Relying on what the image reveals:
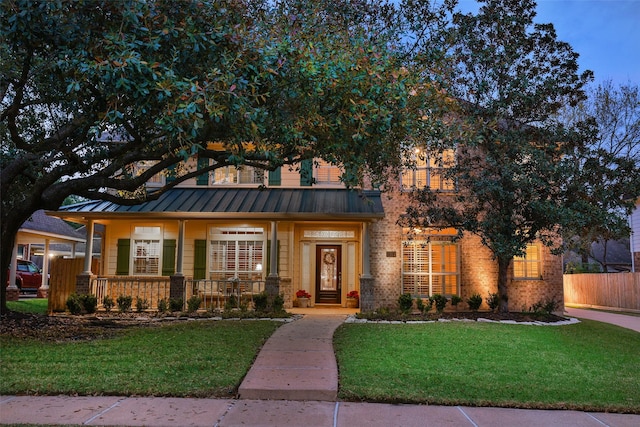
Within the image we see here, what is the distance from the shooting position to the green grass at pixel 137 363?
609 centimetres

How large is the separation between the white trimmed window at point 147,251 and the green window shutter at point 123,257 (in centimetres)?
17

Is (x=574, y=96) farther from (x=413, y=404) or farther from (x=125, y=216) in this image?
(x=125, y=216)

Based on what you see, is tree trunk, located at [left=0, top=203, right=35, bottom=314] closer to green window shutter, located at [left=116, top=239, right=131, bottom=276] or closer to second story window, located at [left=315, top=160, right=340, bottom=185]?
green window shutter, located at [left=116, top=239, right=131, bottom=276]

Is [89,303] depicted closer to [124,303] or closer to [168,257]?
[124,303]

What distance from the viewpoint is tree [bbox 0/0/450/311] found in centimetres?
658

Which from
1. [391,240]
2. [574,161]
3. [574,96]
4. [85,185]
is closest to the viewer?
[85,185]

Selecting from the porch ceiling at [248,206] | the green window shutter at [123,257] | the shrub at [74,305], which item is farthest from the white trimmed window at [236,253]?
the shrub at [74,305]

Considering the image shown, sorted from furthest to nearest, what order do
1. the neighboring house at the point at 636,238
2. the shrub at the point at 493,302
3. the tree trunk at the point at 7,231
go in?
the neighboring house at the point at 636,238
the shrub at the point at 493,302
the tree trunk at the point at 7,231

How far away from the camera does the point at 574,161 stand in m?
12.9

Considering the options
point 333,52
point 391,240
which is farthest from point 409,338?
point 391,240

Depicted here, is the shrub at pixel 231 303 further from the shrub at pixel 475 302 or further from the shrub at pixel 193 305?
the shrub at pixel 475 302

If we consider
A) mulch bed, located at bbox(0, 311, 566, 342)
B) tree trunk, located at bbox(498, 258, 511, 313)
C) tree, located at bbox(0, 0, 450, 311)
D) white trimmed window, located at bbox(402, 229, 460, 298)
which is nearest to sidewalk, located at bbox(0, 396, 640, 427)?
tree, located at bbox(0, 0, 450, 311)

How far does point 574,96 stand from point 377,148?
25.8 ft

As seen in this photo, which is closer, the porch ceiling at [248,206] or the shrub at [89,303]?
the shrub at [89,303]
